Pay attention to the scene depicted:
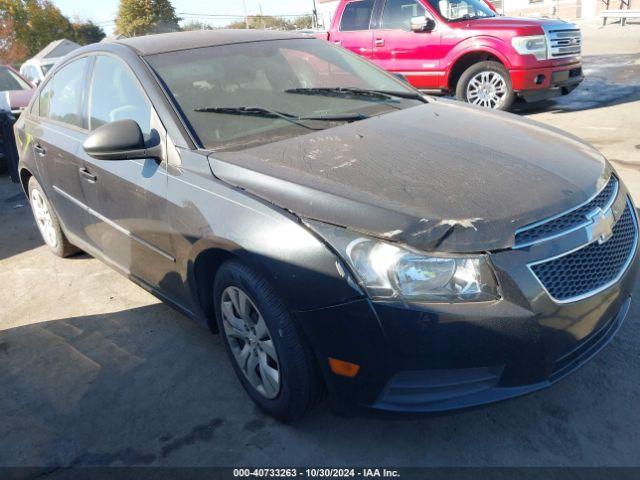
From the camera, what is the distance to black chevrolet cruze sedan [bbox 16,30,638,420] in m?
2.05

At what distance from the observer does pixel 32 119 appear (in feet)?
14.9

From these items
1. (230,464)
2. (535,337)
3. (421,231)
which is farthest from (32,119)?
(535,337)

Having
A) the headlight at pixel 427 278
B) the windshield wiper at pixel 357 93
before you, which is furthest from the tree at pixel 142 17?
the headlight at pixel 427 278

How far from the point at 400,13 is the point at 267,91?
6.67m

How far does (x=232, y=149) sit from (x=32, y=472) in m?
1.68

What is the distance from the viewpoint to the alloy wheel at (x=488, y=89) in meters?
8.47

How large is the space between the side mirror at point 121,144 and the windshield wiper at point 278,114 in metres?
0.32

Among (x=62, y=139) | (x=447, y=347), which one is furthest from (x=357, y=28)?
(x=447, y=347)

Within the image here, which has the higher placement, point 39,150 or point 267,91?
point 267,91

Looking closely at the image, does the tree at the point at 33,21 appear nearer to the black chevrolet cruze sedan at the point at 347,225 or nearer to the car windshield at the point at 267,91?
the black chevrolet cruze sedan at the point at 347,225

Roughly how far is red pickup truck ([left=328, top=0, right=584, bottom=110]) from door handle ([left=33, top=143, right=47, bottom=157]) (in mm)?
4940

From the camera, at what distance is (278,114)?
3.13m

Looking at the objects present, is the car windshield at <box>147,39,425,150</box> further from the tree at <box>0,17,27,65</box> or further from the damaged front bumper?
the tree at <box>0,17,27,65</box>

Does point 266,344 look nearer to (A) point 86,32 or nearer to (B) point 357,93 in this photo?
(B) point 357,93
